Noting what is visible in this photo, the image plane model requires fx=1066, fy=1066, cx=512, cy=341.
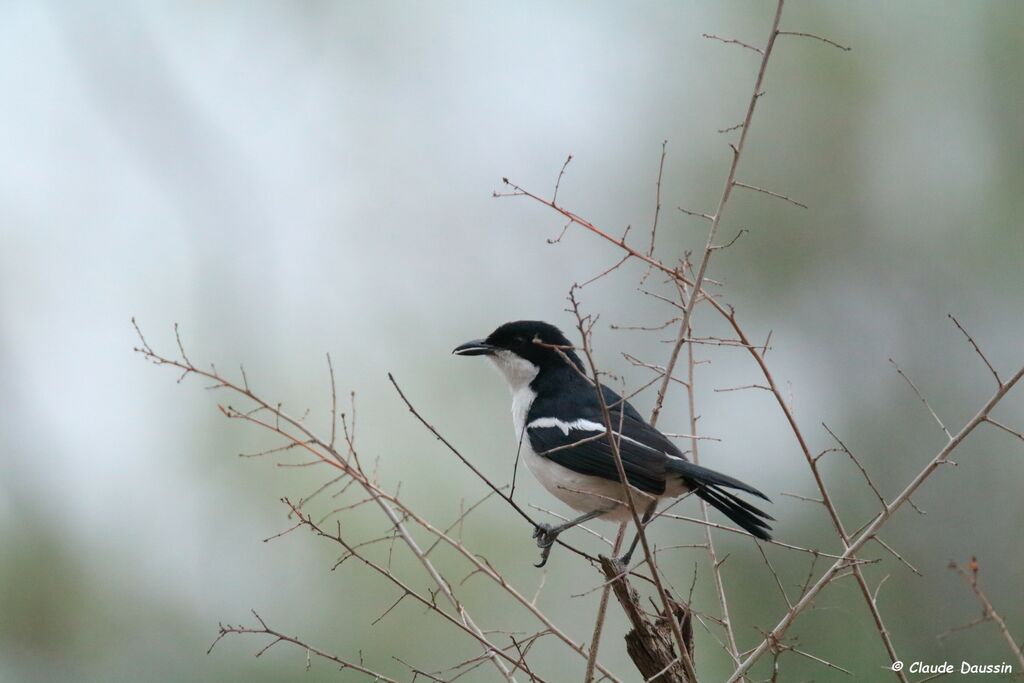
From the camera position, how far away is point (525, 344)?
579 cm

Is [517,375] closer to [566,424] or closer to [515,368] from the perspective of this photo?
[515,368]

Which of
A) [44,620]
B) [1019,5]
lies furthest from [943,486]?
[44,620]

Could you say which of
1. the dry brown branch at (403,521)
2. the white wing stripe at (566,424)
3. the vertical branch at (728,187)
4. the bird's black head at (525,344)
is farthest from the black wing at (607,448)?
the dry brown branch at (403,521)

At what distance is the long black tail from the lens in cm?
438

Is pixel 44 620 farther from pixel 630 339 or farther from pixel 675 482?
pixel 675 482

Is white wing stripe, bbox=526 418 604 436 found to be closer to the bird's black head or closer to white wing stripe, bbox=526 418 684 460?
white wing stripe, bbox=526 418 684 460

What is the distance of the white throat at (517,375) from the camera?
5713 mm

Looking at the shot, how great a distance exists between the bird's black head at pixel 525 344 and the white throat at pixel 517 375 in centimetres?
2

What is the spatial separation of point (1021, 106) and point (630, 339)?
6.23 metres

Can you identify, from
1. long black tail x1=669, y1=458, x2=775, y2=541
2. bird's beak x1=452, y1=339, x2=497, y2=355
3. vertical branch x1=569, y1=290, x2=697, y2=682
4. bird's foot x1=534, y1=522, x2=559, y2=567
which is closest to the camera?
vertical branch x1=569, y1=290, x2=697, y2=682

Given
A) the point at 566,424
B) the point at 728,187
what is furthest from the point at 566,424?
the point at 728,187

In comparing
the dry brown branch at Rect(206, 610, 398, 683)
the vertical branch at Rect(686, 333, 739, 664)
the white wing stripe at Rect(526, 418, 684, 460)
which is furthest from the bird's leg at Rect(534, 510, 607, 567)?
the dry brown branch at Rect(206, 610, 398, 683)

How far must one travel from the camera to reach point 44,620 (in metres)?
12.9

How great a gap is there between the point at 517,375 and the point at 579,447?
105 cm
